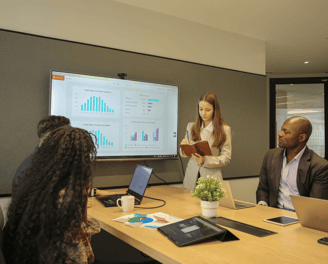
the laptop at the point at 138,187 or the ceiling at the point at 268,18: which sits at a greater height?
the ceiling at the point at 268,18

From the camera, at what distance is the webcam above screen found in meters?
2.57

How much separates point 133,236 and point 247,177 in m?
2.95

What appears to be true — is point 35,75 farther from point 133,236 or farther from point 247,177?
point 247,177

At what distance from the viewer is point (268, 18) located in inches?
134

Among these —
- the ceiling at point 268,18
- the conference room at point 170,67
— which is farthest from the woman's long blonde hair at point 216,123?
the ceiling at point 268,18

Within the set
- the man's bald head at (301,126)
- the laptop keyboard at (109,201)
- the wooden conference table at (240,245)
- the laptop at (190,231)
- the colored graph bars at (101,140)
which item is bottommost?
the laptop keyboard at (109,201)

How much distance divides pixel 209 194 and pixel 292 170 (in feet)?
3.22

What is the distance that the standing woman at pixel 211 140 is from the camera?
8.19ft

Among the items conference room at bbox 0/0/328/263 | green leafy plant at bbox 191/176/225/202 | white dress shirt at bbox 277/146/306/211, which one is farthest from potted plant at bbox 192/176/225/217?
white dress shirt at bbox 277/146/306/211

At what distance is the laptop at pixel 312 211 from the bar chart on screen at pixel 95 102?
1.93m

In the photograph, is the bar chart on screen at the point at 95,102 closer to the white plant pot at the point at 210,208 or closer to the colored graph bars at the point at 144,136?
the colored graph bars at the point at 144,136

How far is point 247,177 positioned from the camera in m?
3.91

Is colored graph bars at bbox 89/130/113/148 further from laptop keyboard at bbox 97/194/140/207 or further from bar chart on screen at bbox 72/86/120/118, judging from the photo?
laptop keyboard at bbox 97/194/140/207

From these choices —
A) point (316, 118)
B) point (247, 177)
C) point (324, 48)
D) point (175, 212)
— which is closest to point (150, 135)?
point (175, 212)
